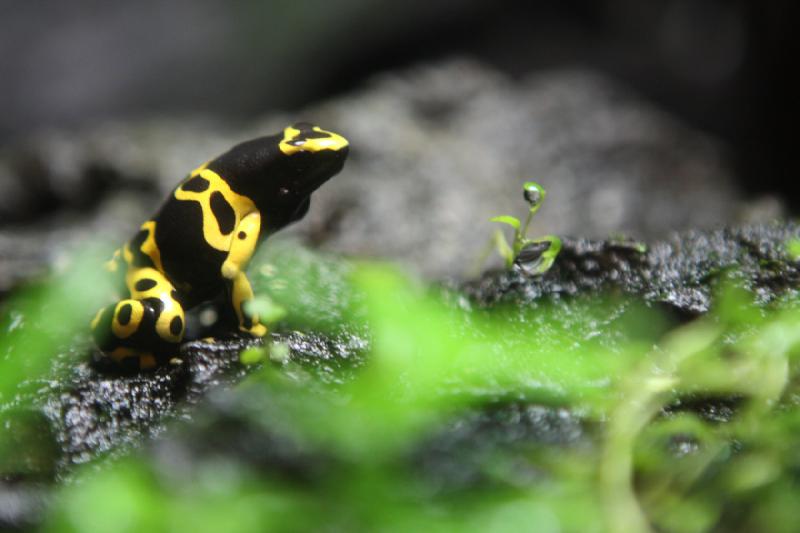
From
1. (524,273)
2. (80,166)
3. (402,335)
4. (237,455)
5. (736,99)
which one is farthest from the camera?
(736,99)

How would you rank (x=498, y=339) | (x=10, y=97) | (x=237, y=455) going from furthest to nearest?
1. (x=10, y=97)
2. (x=498, y=339)
3. (x=237, y=455)

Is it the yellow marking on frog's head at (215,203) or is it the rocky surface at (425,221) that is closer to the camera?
the rocky surface at (425,221)

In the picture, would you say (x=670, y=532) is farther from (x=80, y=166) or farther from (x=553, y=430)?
(x=80, y=166)

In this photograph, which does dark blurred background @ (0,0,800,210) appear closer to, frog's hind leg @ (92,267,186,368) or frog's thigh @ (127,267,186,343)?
frog's thigh @ (127,267,186,343)

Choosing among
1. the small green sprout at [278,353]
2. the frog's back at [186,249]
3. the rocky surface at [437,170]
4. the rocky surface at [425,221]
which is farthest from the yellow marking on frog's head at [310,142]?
Answer: the rocky surface at [437,170]

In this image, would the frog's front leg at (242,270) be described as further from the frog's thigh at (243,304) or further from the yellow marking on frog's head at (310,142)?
the yellow marking on frog's head at (310,142)

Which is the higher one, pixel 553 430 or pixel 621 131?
pixel 553 430

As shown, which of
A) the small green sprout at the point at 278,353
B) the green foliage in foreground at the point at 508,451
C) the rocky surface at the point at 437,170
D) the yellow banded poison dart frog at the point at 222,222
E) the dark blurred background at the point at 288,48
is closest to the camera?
the green foliage in foreground at the point at 508,451

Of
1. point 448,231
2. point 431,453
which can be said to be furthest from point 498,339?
point 448,231

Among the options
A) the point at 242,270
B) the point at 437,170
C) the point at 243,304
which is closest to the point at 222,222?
the point at 242,270
